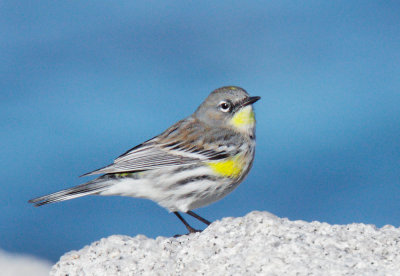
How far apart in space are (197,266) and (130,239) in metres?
1.17

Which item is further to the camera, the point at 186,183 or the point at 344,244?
the point at 186,183

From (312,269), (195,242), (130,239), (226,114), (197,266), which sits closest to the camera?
(312,269)

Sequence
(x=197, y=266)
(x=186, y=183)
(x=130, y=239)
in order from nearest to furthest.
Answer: (x=197, y=266)
(x=130, y=239)
(x=186, y=183)

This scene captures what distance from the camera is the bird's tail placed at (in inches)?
248

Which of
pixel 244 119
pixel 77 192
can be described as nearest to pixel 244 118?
pixel 244 119

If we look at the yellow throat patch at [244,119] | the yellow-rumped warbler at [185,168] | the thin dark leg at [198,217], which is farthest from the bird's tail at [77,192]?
the yellow throat patch at [244,119]

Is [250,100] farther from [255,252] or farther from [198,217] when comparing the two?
[255,252]

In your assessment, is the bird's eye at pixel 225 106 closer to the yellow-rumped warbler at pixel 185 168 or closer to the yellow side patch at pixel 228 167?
the yellow-rumped warbler at pixel 185 168

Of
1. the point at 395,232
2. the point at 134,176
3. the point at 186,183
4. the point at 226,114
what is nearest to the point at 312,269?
the point at 395,232

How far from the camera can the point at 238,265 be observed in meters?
4.31

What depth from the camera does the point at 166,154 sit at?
22.5ft

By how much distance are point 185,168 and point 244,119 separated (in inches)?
43.1

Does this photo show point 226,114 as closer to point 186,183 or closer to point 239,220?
point 186,183

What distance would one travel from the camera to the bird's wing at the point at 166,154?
6.62 metres
